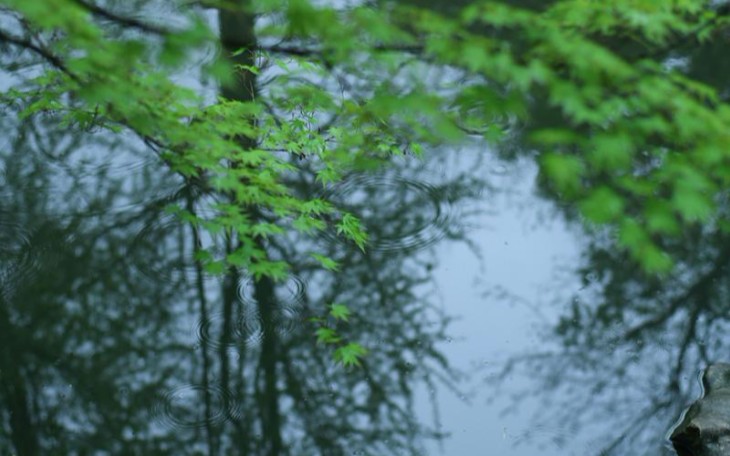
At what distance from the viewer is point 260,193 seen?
154 inches

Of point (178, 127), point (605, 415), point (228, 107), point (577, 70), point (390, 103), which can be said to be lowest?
point (605, 415)

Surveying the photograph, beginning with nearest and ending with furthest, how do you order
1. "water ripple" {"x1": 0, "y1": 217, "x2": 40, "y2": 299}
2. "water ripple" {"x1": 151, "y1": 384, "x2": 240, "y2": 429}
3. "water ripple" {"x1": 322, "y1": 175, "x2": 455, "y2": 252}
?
"water ripple" {"x1": 151, "y1": 384, "x2": 240, "y2": 429}, "water ripple" {"x1": 0, "y1": 217, "x2": 40, "y2": 299}, "water ripple" {"x1": 322, "y1": 175, "x2": 455, "y2": 252}

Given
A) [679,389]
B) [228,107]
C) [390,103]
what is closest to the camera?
[390,103]

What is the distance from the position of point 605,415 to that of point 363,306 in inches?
58.1

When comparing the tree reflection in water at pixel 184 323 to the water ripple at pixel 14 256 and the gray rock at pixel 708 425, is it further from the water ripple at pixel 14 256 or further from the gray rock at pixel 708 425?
the gray rock at pixel 708 425

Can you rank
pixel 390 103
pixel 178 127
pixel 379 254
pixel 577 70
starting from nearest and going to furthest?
pixel 577 70, pixel 390 103, pixel 178 127, pixel 379 254

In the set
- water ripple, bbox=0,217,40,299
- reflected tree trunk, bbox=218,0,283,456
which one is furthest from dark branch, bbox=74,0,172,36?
water ripple, bbox=0,217,40,299

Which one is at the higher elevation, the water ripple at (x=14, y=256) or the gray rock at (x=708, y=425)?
the gray rock at (x=708, y=425)

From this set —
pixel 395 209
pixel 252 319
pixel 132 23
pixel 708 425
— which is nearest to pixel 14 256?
pixel 252 319

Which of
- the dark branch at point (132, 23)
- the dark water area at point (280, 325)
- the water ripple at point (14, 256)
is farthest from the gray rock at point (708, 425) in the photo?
the water ripple at point (14, 256)

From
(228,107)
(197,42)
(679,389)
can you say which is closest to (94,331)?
(228,107)

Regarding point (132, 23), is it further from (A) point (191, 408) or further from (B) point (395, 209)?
(B) point (395, 209)

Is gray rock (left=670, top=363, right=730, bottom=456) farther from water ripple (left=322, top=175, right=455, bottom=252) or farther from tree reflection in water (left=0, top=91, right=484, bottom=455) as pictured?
water ripple (left=322, top=175, right=455, bottom=252)

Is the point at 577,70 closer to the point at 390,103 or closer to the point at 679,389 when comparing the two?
the point at 390,103
